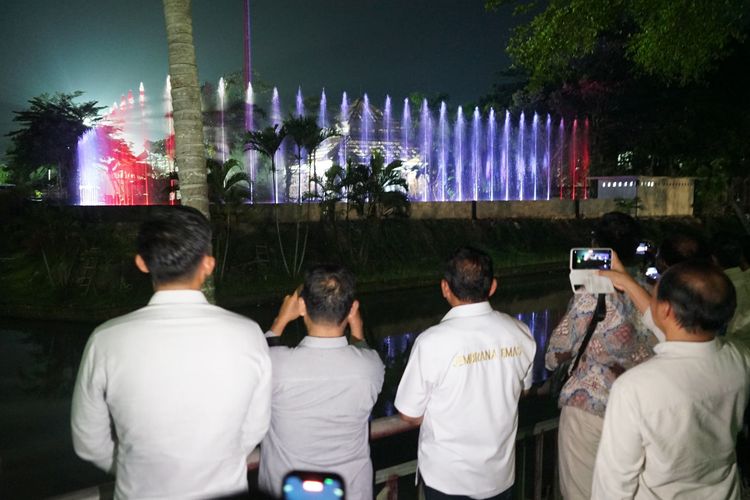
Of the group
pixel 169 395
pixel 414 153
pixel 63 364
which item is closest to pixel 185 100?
pixel 169 395

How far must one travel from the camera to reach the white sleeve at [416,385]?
2.29 m

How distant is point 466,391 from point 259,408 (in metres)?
0.87

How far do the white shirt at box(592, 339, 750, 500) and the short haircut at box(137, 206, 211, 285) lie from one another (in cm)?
143

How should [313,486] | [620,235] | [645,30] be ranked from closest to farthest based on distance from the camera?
[313,486]
[620,235]
[645,30]

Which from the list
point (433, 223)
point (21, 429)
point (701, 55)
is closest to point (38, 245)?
point (21, 429)

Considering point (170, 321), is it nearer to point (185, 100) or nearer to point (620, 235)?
point (620, 235)

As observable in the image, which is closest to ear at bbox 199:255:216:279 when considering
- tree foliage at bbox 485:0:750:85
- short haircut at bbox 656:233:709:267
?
short haircut at bbox 656:233:709:267

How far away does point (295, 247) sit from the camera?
17.3 m

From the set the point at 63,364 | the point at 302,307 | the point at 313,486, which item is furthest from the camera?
the point at 63,364

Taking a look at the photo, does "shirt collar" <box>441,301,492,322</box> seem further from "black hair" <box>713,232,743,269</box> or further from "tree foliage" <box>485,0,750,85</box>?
"tree foliage" <box>485,0,750,85</box>

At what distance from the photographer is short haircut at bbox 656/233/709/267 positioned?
128 inches

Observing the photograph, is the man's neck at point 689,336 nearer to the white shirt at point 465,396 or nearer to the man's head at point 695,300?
the man's head at point 695,300

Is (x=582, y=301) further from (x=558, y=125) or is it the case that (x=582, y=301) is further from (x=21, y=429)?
(x=558, y=125)

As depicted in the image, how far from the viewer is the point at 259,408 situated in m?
1.91
